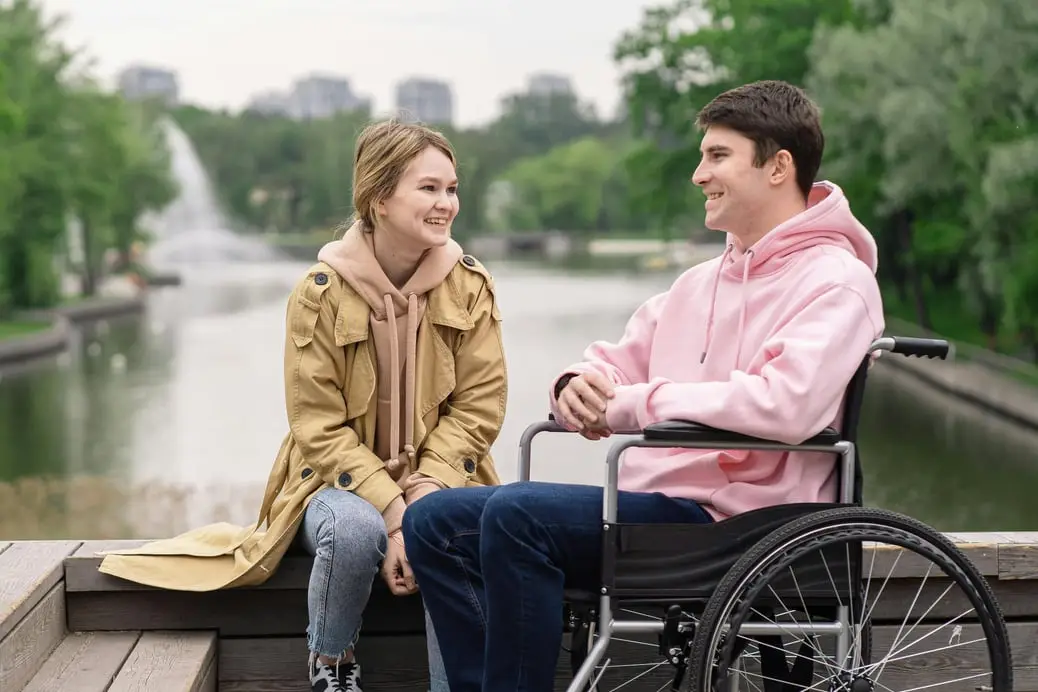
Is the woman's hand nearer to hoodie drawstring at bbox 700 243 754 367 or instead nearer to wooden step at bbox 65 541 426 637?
wooden step at bbox 65 541 426 637

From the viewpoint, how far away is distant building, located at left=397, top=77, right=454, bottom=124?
514 ft

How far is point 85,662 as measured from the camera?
2.94 metres

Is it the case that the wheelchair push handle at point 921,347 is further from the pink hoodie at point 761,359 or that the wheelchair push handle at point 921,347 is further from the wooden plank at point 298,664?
the wooden plank at point 298,664

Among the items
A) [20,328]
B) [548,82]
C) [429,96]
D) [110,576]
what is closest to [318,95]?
[429,96]

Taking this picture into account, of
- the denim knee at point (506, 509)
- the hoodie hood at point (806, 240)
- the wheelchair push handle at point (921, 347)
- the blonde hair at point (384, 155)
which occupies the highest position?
the blonde hair at point (384, 155)

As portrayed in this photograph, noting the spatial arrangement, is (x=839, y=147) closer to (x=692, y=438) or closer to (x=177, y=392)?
(x=177, y=392)

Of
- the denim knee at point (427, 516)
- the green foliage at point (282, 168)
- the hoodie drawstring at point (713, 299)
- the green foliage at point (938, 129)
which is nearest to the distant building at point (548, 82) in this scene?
the green foliage at point (282, 168)

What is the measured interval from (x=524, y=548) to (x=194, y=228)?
84690mm

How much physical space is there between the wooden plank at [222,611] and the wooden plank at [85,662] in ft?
0.12

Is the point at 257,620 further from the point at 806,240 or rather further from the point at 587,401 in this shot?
the point at 806,240

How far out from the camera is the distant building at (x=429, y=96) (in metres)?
157

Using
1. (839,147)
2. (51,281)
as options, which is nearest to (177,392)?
(839,147)

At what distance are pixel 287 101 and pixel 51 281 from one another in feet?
396

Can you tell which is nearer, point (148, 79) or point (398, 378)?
point (398, 378)
